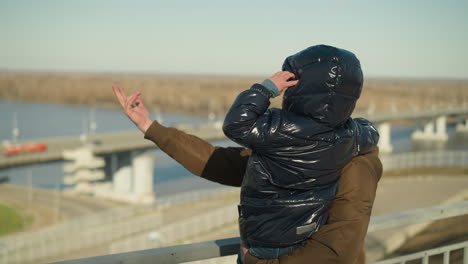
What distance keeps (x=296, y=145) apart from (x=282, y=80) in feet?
0.75

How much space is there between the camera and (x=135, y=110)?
6.73 feet

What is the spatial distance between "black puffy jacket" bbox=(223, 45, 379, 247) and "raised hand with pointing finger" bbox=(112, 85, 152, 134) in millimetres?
447

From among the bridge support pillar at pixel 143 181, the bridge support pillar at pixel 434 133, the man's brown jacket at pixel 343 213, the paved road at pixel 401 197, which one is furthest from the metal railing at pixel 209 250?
the bridge support pillar at pixel 434 133

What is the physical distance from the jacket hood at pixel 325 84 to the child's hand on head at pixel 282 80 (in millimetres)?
20

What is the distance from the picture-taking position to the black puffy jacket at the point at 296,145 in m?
1.68

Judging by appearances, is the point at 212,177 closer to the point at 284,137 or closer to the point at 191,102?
the point at 284,137

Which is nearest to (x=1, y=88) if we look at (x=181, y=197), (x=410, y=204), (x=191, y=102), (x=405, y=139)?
(x=191, y=102)

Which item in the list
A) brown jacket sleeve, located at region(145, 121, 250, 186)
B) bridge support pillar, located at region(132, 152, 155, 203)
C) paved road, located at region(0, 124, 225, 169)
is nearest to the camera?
brown jacket sleeve, located at region(145, 121, 250, 186)

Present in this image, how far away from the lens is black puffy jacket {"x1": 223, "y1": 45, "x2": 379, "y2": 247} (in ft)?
5.51

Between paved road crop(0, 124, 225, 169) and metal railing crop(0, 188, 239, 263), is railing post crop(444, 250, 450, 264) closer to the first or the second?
metal railing crop(0, 188, 239, 263)

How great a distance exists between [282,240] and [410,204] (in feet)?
71.4

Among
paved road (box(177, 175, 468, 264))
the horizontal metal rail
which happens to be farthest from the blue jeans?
paved road (box(177, 175, 468, 264))

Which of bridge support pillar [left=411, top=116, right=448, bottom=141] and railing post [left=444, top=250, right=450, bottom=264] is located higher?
railing post [left=444, top=250, right=450, bottom=264]

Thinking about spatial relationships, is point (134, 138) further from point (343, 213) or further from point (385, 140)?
point (343, 213)
